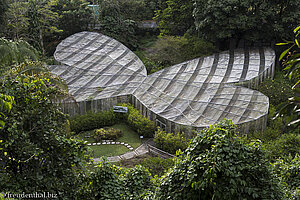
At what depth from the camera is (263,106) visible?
15555 millimetres

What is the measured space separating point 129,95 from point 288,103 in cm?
1510

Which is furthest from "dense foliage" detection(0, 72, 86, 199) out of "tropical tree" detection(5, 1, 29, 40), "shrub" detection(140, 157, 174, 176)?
"tropical tree" detection(5, 1, 29, 40)

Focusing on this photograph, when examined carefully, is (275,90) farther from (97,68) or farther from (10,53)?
(10,53)

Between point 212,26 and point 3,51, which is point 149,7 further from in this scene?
point 3,51

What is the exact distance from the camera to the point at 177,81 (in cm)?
1859

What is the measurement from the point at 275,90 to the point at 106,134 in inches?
423

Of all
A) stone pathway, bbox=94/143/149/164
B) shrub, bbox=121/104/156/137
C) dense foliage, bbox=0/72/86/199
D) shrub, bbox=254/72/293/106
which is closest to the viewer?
dense foliage, bbox=0/72/86/199

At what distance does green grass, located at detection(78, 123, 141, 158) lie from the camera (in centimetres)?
1532

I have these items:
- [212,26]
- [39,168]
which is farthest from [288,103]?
[212,26]

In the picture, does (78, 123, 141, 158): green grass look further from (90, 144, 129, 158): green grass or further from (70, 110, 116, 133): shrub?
(70, 110, 116, 133): shrub

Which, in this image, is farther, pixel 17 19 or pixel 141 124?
pixel 17 19

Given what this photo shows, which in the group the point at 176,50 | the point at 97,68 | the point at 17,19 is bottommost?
the point at 97,68

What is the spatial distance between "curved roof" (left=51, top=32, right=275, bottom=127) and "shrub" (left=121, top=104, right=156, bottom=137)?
77 cm

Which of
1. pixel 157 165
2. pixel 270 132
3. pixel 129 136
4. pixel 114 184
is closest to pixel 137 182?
pixel 114 184
